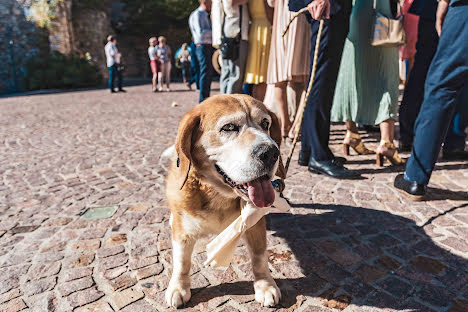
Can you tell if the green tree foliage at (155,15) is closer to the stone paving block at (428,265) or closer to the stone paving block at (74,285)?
the stone paving block at (74,285)

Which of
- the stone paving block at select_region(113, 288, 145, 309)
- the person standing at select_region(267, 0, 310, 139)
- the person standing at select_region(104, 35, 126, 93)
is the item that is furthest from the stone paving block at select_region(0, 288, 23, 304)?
the person standing at select_region(104, 35, 126, 93)

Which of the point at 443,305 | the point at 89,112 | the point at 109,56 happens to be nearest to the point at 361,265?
the point at 443,305

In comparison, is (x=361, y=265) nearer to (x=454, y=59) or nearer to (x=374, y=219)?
(x=374, y=219)

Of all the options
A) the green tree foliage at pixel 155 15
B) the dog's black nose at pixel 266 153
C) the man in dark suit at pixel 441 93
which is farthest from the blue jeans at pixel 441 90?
the green tree foliage at pixel 155 15

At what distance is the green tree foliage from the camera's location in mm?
31109

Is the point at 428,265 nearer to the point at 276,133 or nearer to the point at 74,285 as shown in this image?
the point at 276,133

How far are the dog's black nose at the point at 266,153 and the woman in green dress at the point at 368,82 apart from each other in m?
2.73

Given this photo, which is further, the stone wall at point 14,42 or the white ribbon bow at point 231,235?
the stone wall at point 14,42

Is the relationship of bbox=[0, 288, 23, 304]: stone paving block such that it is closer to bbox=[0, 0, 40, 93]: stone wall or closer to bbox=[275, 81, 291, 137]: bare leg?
bbox=[275, 81, 291, 137]: bare leg

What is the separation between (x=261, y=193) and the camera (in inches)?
72.1

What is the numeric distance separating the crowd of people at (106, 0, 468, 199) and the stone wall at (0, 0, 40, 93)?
58.4 ft

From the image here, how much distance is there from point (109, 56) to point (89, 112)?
200 inches

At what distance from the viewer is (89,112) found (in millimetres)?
9562

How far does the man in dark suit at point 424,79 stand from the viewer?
420 centimetres
